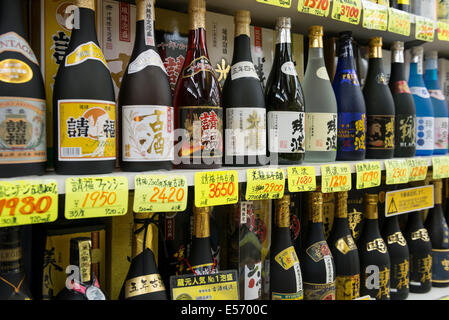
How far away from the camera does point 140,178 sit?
28.5 inches

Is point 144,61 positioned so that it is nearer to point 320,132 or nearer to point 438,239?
point 320,132

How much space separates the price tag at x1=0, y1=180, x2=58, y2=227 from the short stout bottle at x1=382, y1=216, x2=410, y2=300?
1164 millimetres

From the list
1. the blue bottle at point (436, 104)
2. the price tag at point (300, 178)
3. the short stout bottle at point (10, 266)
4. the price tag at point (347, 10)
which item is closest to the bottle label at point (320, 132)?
the price tag at point (300, 178)

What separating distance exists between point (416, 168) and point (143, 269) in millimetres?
905

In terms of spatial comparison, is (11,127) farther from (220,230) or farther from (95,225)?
(220,230)

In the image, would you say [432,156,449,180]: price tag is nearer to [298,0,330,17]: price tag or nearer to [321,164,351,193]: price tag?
[321,164,351,193]: price tag

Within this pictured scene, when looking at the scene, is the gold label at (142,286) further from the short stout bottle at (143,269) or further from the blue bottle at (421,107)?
the blue bottle at (421,107)

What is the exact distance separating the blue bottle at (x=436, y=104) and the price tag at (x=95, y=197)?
126 centimetres

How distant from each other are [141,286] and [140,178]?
0.96 ft

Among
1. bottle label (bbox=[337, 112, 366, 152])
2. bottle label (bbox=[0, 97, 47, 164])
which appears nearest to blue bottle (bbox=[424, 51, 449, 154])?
bottle label (bbox=[337, 112, 366, 152])

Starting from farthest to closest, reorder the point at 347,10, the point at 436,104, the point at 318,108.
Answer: the point at 436,104, the point at 318,108, the point at 347,10

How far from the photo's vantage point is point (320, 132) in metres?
1.09

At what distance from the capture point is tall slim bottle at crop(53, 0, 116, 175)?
2.35 ft

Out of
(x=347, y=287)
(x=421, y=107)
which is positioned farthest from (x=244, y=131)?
(x=421, y=107)
